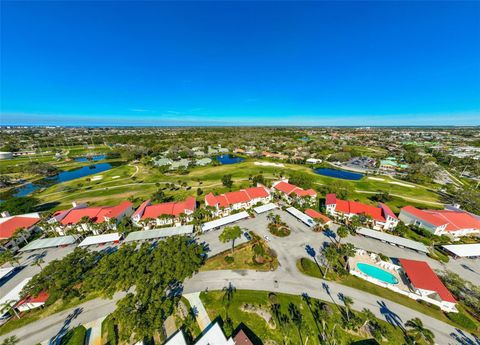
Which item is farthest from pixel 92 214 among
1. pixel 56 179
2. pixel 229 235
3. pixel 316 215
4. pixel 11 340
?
pixel 56 179

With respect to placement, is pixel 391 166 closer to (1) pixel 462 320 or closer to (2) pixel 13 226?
(1) pixel 462 320

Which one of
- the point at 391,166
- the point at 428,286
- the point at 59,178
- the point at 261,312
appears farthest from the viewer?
the point at 391,166

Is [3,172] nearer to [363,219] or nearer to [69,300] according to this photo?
[69,300]

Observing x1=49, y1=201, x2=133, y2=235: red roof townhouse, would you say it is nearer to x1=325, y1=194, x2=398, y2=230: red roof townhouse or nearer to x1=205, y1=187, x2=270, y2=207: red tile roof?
x1=205, y1=187, x2=270, y2=207: red tile roof

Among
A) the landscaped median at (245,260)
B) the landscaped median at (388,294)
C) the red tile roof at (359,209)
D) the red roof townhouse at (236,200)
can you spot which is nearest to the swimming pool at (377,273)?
the landscaped median at (388,294)

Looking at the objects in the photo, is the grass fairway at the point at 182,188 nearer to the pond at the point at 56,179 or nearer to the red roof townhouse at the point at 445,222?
the pond at the point at 56,179
